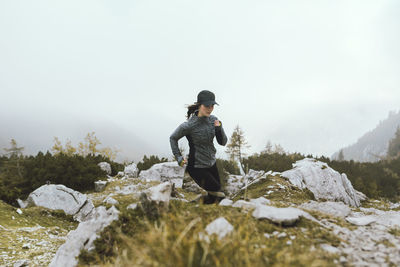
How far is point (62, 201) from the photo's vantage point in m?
9.55

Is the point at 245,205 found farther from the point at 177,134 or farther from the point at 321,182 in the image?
the point at 321,182

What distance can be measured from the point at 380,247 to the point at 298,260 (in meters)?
1.23

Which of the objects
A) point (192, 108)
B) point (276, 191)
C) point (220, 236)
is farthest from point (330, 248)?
point (276, 191)

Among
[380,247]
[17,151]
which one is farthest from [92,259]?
[17,151]

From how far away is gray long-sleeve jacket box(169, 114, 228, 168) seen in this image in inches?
210

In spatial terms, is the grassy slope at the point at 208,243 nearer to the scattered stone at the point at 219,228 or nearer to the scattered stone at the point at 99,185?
the scattered stone at the point at 219,228

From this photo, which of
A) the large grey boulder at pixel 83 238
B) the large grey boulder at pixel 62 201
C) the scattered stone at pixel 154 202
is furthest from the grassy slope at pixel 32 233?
the scattered stone at pixel 154 202

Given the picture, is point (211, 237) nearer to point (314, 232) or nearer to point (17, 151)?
point (314, 232)

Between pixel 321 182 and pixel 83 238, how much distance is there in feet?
34.0

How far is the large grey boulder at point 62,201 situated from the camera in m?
9.13

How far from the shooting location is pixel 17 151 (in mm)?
17000

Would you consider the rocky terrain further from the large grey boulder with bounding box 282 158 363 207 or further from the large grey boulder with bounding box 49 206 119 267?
the large grey boulder with bounding box 282 158 363 207

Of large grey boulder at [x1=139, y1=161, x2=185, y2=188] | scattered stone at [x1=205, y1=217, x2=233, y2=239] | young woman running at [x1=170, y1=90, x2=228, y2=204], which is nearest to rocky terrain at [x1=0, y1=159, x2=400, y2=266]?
scattered stone at [x1=205, y1=217, x2=233, y2=239]

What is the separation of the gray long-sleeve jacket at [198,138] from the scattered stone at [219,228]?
8.71 ft
